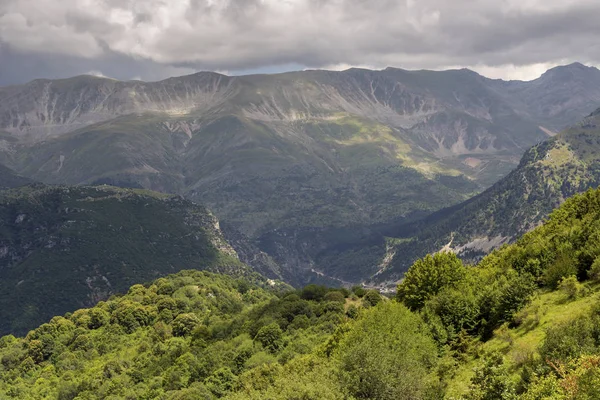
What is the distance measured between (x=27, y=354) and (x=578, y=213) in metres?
155

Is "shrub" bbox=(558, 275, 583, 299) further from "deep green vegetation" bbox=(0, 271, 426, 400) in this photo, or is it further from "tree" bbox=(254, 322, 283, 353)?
"tree" bbox=(254, 322, 283, 353)

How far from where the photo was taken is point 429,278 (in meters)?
83.9

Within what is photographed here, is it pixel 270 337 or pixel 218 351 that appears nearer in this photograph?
pixel 270 337

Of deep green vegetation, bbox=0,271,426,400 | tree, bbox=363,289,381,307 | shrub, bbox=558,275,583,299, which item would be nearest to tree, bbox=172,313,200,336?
deep green vegetation, bbox=0,271,426,400

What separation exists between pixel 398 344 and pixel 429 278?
24.6 metres

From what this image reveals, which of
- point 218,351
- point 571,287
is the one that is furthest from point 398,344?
point 218,351

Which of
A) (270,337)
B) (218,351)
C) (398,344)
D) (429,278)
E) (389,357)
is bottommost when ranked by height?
(218,351)

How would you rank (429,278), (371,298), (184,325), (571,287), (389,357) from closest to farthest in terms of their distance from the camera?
1. (389,357)
2. (571,287)
3. (429,278)
4. (371,298)
5. (184,325)

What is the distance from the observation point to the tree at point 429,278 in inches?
3278

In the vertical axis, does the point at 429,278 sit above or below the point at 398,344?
above

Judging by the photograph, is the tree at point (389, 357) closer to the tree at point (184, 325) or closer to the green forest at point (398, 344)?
the green forest at point (398, 344)

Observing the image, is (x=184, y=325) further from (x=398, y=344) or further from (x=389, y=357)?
(x=389, y=357)

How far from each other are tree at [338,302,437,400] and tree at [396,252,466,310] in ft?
39.7

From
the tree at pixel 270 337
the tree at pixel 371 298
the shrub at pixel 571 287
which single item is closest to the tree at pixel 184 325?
the tree at pixel 270 337
